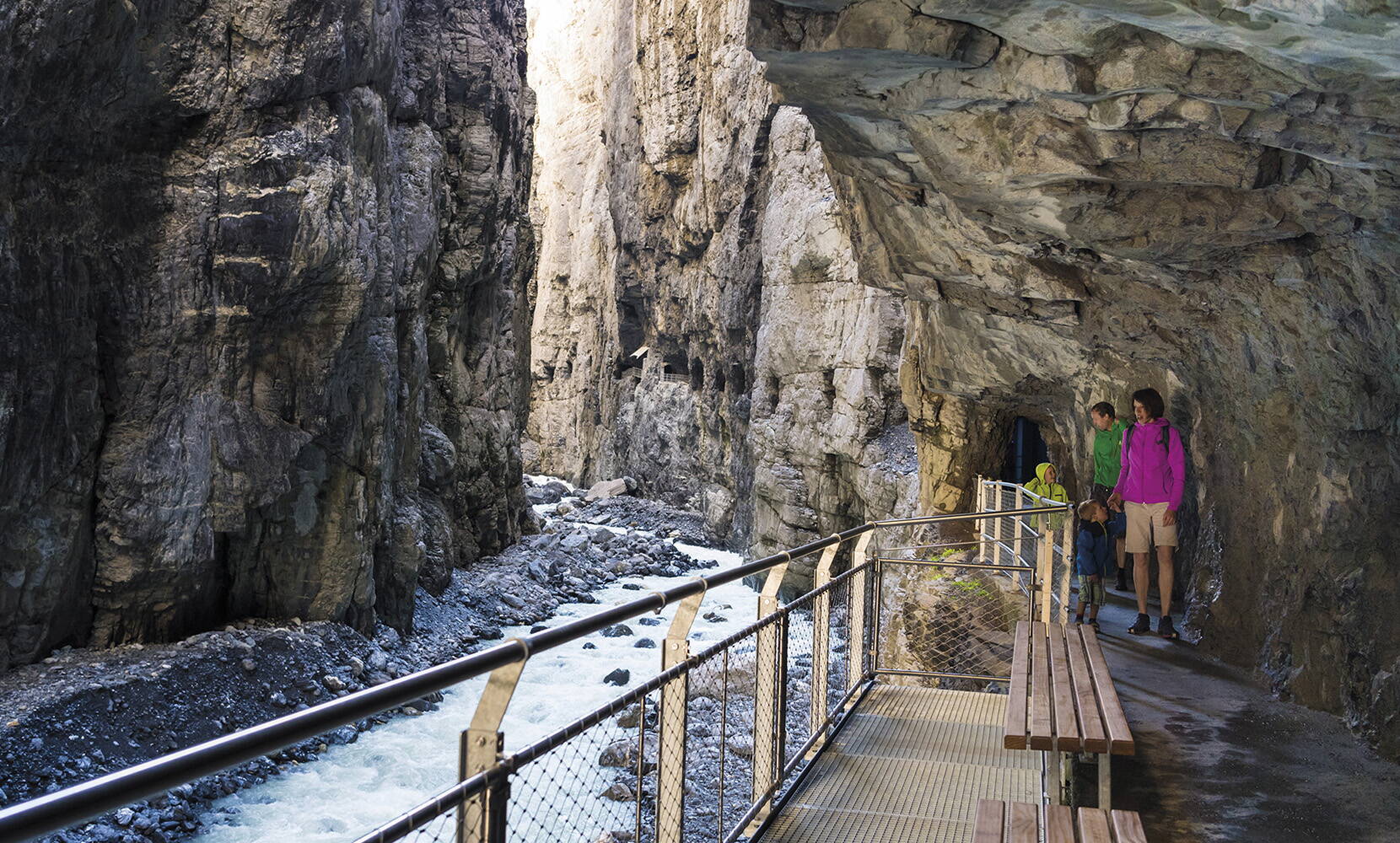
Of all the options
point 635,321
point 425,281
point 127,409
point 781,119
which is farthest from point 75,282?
point 635,321

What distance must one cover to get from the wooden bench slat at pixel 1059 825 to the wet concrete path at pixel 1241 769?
4.64 feet

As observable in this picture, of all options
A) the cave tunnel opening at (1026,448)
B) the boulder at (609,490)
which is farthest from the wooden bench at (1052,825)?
the boulder at (609,490)

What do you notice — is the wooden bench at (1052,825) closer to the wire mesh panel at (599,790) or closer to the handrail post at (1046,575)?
the handrail post at (1046,575)

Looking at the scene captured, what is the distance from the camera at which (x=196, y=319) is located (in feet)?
47.7

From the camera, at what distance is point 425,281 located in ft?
74.2

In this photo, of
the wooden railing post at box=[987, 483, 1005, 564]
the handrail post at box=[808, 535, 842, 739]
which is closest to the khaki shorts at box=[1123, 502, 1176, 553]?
the wooden railing post at box=[987, 483, 1005, 564]

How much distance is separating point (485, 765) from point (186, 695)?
12661 millimetres

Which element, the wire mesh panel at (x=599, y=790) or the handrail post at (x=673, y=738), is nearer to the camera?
the handrail post at (x=673, y=738)

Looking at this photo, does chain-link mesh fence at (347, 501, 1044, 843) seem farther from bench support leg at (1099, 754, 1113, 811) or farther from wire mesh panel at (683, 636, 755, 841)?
bench support leg at (1099, 754, 1113, 811)

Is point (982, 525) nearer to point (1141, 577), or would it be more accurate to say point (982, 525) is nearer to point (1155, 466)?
point (1141, 577)

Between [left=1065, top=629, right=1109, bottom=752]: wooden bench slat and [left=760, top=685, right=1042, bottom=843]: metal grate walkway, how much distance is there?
22.1 inches

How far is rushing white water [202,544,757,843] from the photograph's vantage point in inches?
441

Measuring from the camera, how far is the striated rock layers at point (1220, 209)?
5348 millimetres

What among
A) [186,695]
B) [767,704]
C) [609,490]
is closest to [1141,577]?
[767,704]
